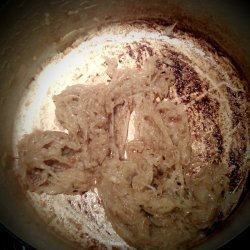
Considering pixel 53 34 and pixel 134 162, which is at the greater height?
pixel 53 34

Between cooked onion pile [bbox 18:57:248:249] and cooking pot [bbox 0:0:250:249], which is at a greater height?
cooking pot [bbox 0:0:250:249]

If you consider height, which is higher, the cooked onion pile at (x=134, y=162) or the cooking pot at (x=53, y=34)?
the cooking pot at (x=53, y=34)

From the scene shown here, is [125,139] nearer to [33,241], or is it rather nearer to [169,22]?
[33,241]

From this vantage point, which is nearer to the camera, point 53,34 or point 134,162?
point 134,162
